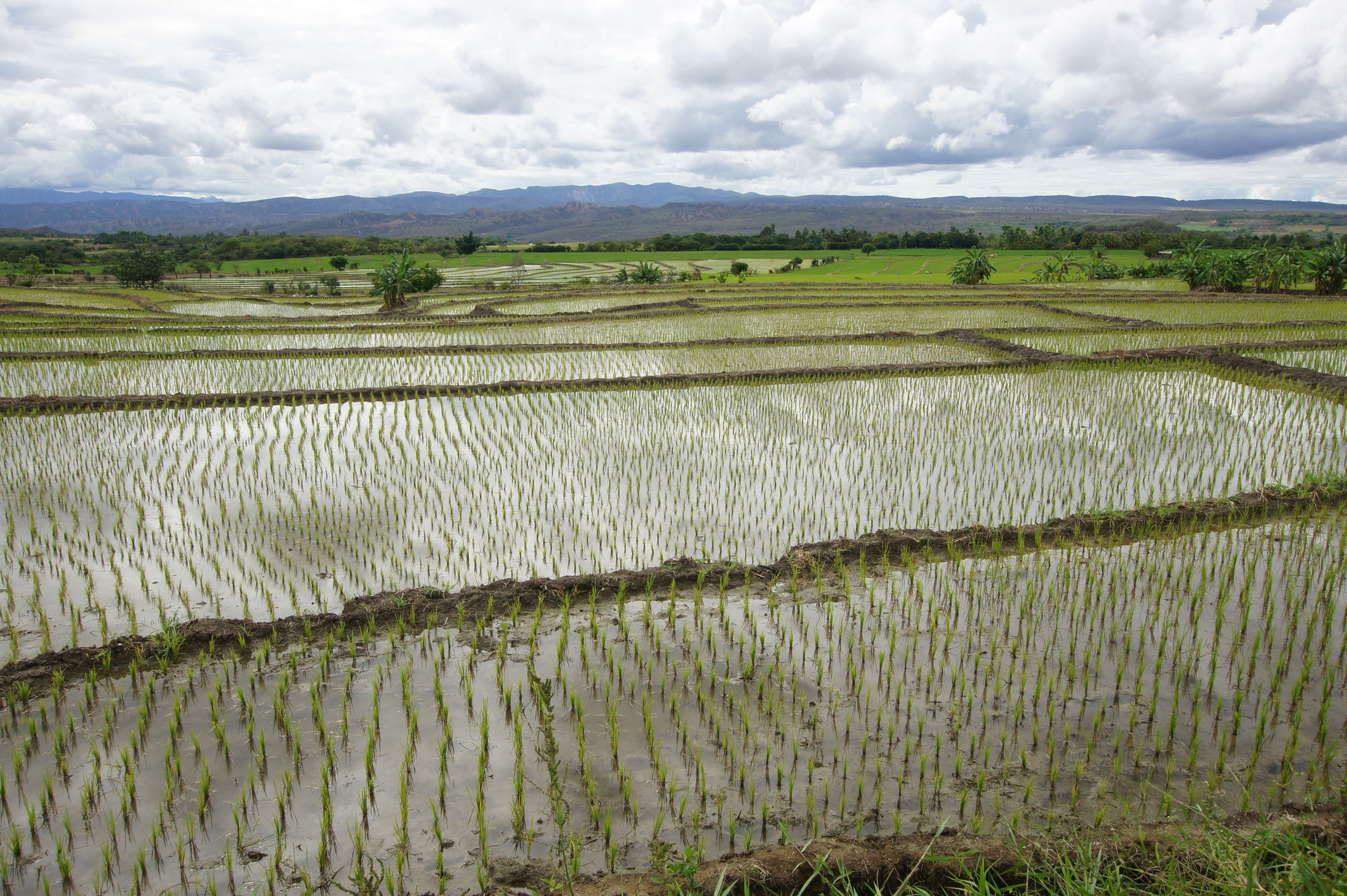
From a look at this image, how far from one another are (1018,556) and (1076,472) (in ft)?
7.32

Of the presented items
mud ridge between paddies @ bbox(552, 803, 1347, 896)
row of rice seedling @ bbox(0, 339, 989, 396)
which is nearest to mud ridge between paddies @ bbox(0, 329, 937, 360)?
row of rice seedling @ bbox(0, 339, 989, 396)

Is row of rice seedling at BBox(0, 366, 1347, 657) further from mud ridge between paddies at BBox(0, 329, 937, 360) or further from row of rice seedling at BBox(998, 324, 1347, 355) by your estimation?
mud ridge between paddies at BBox(0, 329, 937, 360)

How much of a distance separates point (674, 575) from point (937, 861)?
240cm

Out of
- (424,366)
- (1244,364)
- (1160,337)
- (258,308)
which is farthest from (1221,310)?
(258,308)

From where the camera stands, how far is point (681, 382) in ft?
33.2

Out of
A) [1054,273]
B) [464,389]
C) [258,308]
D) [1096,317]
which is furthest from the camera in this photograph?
[1054,273]

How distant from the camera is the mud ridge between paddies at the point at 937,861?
7.51ft

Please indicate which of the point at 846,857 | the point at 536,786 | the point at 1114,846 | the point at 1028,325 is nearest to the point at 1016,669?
the point at 1114,846

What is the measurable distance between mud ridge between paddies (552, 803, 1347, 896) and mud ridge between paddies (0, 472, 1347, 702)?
201cm

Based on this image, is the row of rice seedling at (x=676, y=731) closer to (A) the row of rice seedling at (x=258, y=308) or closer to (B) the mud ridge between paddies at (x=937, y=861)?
(B) the mud ridge between paddies at (x=937, y=861)

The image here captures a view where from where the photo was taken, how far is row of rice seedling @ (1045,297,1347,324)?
52.2 ft

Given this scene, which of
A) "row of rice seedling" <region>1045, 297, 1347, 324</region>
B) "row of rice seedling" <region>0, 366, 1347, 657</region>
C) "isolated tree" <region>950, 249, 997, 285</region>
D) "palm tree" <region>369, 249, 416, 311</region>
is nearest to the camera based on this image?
"row of rice seedling" <region>0, 366, 1347, 657</region>

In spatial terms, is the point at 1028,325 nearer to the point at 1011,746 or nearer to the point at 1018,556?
the point at 1018,556

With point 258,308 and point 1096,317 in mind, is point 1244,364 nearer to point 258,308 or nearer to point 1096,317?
point 1096,317
